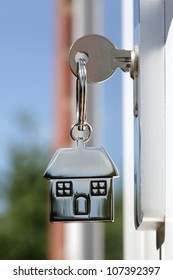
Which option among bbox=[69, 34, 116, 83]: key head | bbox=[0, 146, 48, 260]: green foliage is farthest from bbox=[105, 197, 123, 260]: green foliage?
bbox=[69, 34, 116, 83]: key head

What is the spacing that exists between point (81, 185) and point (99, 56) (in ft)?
0.29

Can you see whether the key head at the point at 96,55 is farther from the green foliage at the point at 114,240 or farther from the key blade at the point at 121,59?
the green foliage at the point at 114,240

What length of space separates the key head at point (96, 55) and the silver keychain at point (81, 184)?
57mm

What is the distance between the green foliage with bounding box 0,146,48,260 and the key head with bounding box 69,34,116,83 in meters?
2.57

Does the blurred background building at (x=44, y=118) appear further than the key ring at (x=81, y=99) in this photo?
Yes

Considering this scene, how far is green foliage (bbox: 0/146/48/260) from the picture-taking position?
306 cm

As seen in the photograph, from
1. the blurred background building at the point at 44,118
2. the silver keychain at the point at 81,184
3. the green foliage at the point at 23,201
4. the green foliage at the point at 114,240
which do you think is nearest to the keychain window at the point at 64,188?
the silver keychain at the point at 81,184

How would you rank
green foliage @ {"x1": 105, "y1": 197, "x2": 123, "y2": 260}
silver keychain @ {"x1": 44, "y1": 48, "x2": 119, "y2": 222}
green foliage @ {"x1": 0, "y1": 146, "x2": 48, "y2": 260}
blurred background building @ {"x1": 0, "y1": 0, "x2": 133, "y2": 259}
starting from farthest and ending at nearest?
green foliage @ {"x1": 0, "y1": 146, "x2": 48, "y2": 260} < green foliage @ {"x1": 105, "y1": 197, "x2": 123, "y2": 260} < blurred background building @ {"x1": 0, "y1": 0, "x2": 133, "y2": 259} < silver keychain @ {"x1": 44, "y1": 48, "x2": 119, "y2": 222}

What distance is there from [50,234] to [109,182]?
269cm

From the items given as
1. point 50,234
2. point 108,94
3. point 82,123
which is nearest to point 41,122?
point 50,234

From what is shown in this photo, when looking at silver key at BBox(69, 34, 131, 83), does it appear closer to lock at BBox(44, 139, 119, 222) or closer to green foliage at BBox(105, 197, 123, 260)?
lock at BBox(44, 139, 119, 222)

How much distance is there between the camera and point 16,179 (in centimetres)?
308

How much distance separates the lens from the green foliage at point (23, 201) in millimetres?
3059

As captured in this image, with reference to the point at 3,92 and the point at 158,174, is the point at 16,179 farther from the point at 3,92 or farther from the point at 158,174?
the point at 158,174
